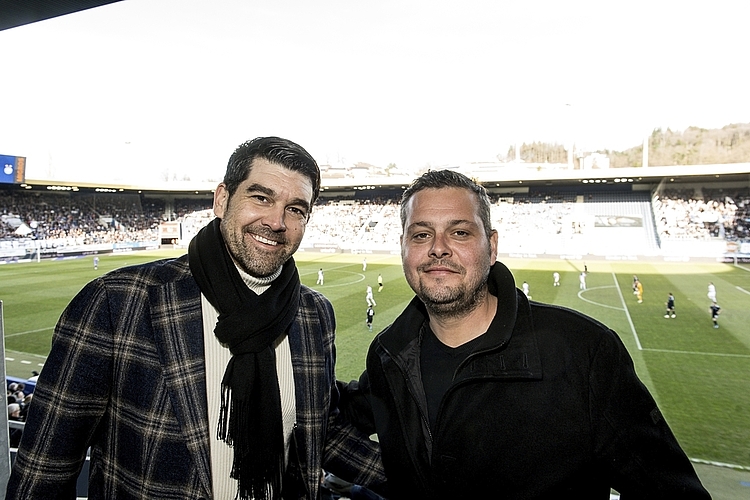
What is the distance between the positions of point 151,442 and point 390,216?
23.5m

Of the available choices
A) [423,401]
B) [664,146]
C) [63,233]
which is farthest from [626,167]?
[63,233]

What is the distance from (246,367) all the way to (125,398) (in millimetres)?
316

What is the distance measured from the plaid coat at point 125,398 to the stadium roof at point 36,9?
5.40 feet

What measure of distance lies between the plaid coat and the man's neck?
720 mm

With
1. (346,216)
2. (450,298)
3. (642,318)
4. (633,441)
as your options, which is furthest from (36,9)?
(346,216)

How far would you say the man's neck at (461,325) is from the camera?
4.86 feet

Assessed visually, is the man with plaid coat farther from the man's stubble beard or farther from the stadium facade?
the stadium facade

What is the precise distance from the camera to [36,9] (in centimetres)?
235

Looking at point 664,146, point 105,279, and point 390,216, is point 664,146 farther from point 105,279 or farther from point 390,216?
point 105,279

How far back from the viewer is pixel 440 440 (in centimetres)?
130

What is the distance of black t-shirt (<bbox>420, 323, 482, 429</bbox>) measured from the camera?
140 cm

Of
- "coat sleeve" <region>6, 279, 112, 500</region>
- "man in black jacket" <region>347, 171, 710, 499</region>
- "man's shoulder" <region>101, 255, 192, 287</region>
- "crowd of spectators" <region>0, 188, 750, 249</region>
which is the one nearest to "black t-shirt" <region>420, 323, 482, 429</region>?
"man in black jacket" <region>347, 171, 710, 499</region>

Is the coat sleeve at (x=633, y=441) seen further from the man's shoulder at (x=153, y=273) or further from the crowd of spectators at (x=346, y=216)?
the crowd of spectators at (x=346, y=216)

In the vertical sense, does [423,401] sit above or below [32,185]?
below
